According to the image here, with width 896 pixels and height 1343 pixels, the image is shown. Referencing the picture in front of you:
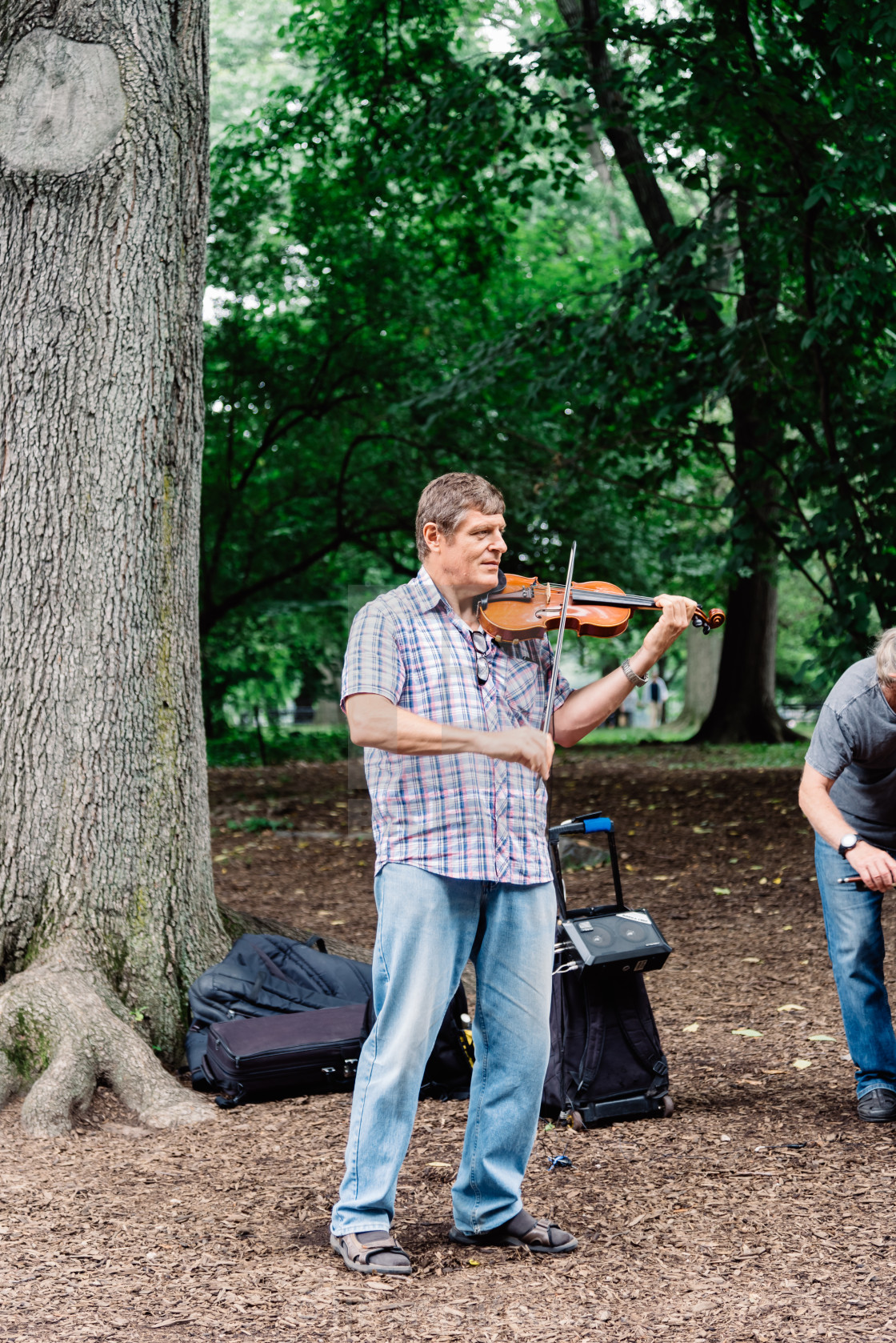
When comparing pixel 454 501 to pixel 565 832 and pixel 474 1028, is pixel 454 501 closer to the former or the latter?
pixel 474 1028

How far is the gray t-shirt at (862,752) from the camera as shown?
12.7 feet

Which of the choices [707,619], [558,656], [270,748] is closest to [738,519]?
[707,619]

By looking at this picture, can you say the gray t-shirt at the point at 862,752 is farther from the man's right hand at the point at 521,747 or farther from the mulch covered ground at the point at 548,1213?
the man's right hand at the point at 521,747

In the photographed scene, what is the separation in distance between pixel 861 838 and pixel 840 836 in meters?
0.17

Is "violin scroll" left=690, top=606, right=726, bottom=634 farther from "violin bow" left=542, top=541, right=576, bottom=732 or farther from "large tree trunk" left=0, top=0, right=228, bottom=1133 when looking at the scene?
"large tree trunk" left=0, top=0, right=228, bottom=1133

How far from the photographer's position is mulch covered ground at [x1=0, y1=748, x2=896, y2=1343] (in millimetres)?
2803

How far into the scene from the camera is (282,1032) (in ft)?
15.0

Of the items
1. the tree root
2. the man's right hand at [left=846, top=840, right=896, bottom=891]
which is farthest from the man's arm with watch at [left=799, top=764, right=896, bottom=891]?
the tree root

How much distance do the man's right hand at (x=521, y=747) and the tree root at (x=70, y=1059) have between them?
2.28 metres

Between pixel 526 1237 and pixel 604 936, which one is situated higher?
pixel 604 936

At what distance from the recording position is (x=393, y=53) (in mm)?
14289

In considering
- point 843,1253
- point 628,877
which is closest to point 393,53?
point 628,877

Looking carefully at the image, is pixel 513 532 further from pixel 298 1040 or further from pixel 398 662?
pixel 398 662

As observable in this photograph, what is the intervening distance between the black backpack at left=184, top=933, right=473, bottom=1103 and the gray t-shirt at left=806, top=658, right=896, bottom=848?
157 centimetres
